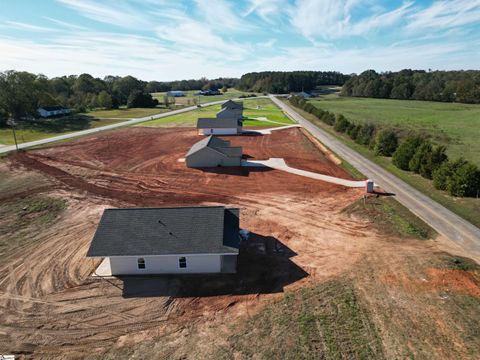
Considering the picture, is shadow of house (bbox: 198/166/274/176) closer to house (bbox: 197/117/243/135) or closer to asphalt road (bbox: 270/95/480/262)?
asphalt road (bbox: 270/95/480/262)

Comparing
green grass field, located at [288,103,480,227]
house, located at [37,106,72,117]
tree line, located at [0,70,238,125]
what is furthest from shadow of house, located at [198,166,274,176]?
house, located at [37,106,72,117]

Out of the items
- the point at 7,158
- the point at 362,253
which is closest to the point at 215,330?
the point at 362,253

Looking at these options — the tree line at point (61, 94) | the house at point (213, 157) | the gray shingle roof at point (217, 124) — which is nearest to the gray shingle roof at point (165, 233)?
the house at point (213, 157)

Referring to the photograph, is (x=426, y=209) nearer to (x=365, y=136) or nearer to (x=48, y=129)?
(x=365, y=136)

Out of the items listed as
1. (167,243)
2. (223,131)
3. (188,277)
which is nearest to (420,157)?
(188,277)

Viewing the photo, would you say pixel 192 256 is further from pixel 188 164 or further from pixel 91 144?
pixel 91 144

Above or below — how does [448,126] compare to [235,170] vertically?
above

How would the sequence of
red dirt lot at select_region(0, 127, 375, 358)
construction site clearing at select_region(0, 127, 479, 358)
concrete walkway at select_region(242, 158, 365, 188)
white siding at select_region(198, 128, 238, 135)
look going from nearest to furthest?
construction site clearing at select_region(0, 127, 479, 358), red dirt lot at select_region(0, 127, 375, 358), concrete walkway at select_region(242, 158, 365, 188), white siding at select_region(198, 128, 238, 135)
